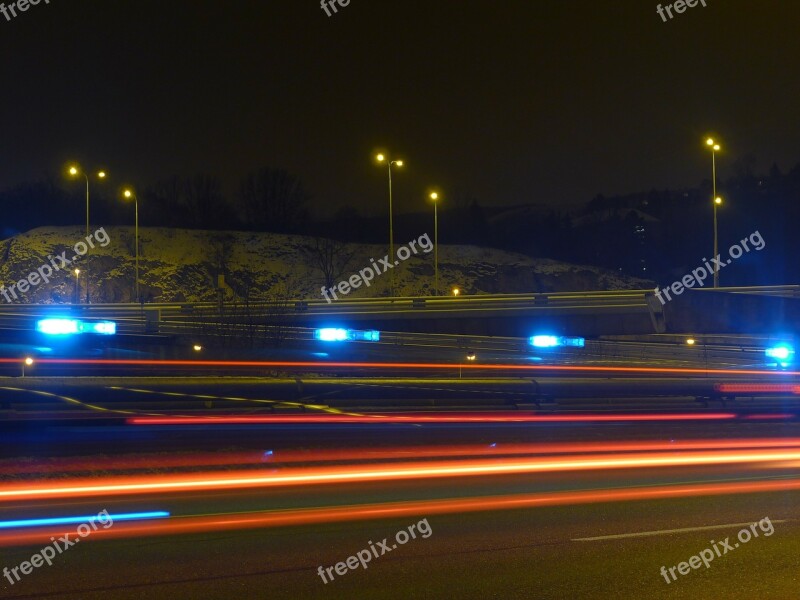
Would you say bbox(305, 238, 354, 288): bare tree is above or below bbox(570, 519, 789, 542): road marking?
above

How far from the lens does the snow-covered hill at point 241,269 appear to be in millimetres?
81812

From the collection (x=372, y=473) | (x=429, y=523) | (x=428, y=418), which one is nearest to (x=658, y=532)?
(x=429, y=523)

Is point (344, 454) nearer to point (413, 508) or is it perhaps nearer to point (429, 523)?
Answer: point (413, 508)

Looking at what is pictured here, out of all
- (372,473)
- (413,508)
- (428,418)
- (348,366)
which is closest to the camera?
(413,508)

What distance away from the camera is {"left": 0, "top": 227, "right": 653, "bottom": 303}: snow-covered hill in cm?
8181

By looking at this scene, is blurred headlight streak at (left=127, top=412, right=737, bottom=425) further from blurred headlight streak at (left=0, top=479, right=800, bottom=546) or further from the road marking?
the road marking

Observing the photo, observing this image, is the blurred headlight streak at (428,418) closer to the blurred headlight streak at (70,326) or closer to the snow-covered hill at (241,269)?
the blurred headlight streak at (70,326)

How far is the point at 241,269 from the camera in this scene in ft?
297

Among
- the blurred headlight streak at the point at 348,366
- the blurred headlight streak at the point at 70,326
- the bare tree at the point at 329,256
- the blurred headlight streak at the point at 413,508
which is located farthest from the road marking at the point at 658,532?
the bare tree at the point at 329,256

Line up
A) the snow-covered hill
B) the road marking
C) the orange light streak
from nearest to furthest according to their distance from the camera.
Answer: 1. the road marking
2. the orange light streak
3. the snow-covered hill

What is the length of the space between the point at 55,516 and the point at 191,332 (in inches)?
1195

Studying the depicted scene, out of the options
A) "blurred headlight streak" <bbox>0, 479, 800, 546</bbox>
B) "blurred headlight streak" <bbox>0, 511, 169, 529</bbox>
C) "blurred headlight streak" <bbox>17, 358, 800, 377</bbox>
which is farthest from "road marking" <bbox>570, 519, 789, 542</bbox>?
"blurred headlight streak" <bbox>17, 358, 800, 377</bbox>

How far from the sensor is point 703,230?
115 m

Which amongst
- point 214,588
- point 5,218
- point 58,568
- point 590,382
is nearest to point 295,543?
point 214,588
